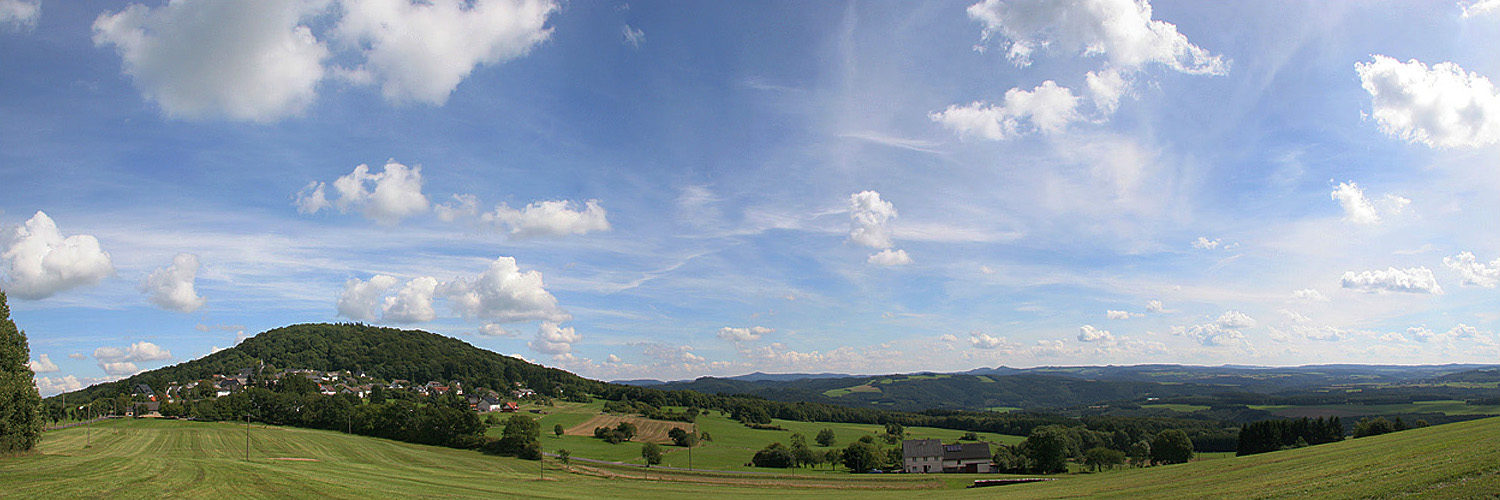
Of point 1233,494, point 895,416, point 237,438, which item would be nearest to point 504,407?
point 237,438

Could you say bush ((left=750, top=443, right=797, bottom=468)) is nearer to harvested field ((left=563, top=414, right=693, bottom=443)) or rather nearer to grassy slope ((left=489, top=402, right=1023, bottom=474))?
grassy slope ((left=489, top=402, right=1023, bottom=474))

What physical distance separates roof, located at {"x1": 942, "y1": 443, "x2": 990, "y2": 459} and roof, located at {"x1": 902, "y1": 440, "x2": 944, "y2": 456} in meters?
1.01

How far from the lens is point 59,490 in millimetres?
25438

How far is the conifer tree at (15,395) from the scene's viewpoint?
3556cm

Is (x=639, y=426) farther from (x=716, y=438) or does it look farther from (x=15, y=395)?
(x=15, y=395)

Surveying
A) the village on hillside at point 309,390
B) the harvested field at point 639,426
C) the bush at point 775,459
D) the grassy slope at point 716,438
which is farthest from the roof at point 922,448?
the village on hillside at point 309,390

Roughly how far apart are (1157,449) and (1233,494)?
75.6 metres

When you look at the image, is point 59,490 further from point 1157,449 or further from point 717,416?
point 717,416

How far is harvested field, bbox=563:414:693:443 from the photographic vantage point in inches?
4444

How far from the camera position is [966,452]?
283ft

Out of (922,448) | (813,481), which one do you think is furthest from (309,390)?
(922,448)

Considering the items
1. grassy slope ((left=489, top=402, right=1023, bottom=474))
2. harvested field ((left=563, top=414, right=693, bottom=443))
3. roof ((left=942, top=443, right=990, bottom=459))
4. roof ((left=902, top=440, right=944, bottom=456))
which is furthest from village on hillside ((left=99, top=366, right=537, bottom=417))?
roof ((left=942, top=443, right=990, bottom=459))

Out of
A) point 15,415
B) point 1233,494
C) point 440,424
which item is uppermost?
point 15,415

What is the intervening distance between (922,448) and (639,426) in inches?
2184
